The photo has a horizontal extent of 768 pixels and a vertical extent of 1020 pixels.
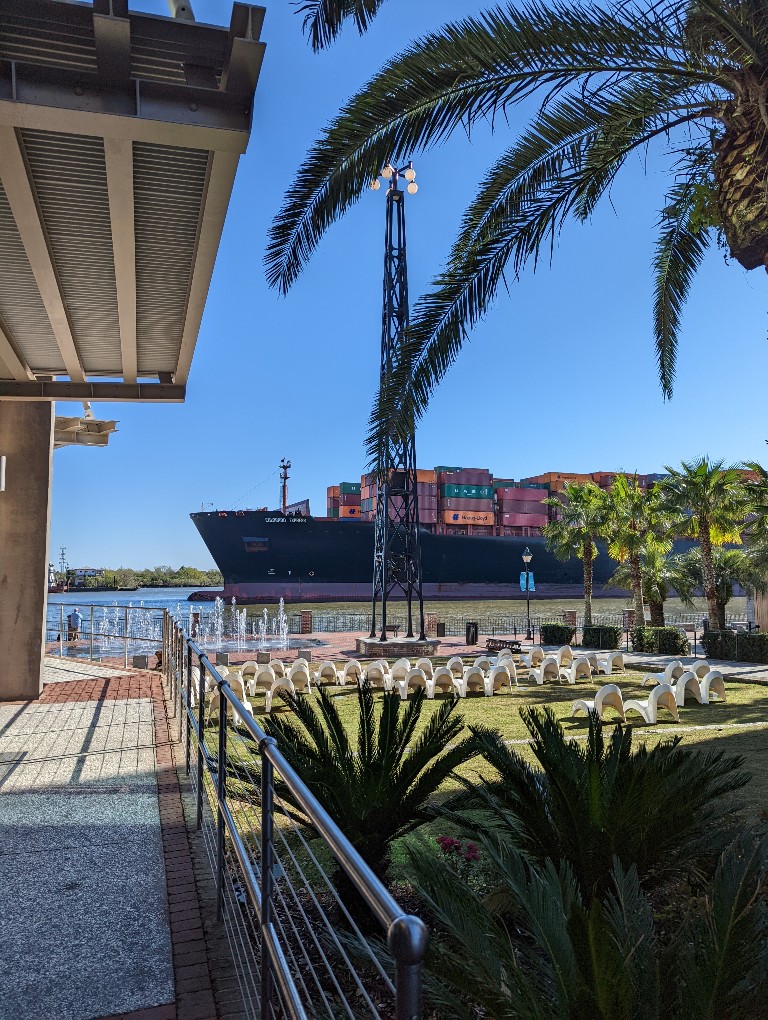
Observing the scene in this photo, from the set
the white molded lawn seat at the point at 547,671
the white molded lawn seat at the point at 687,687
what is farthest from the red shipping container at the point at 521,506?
the white molded lawn seat at the point at 687,687

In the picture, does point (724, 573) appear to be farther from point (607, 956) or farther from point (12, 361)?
point (607, 956)

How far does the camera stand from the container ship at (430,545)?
5619cm

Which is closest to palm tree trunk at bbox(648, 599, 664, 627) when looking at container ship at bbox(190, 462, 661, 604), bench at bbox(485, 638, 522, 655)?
bench at bbox(485, 638, 522, 655)

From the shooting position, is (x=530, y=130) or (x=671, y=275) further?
(x=671, y=275)

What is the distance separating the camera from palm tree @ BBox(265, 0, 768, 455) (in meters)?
4.86

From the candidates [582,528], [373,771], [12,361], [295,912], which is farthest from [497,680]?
[582,528]

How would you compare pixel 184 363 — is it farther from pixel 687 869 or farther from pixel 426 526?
pixel 426 526

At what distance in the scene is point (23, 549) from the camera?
9.10 m

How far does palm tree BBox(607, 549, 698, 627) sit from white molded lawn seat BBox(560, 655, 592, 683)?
41.4ft

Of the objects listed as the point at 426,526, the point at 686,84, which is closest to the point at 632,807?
the point at 686,84

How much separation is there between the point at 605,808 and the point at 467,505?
61.0 m

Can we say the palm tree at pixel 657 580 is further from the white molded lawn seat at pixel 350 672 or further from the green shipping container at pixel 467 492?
the green shipping container at pixel 467 492

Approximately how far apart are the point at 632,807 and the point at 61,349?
6.47m

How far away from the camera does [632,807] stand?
10.9 feet
